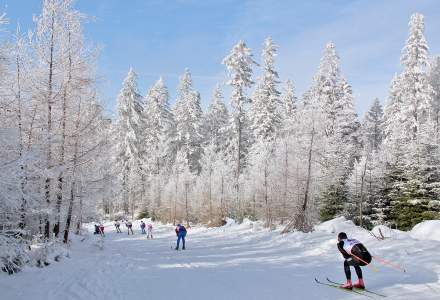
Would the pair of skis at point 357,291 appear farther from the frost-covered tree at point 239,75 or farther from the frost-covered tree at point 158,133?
the frost-covered tree at point 158,133

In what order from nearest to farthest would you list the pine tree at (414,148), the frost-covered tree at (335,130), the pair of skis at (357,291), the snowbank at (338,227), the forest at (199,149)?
1. the pair of skis at (357,291)
2. the forest at (199,149)
3. the snowbank at (338,227)
4. the pine tree at (414,148)
5. the frost-covered tree at (335,130)

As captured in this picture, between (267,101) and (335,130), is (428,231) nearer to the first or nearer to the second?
(335,130)

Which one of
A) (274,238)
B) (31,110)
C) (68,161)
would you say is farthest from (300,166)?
(31,110)

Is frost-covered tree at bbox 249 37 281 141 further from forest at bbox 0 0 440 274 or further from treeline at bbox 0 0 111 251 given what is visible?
treeline at bbox 0 0 111 251

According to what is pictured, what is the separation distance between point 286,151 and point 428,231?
1708 centimetres

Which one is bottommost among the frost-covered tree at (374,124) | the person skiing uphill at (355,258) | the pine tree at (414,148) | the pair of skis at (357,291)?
the pair of skis at (357,291)

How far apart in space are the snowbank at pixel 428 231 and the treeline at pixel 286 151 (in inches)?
341

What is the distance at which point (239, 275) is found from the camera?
1378 cm

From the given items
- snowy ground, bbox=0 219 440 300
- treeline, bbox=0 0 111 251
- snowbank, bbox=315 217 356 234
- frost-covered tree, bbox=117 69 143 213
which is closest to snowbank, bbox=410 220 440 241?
snowy ground, bbox=0 219 440 300

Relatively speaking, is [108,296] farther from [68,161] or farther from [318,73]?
[318,73]

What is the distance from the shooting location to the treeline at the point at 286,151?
32.5 m

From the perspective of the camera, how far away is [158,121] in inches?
2635

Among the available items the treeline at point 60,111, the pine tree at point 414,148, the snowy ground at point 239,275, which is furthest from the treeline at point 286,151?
the treeline at point 60,111

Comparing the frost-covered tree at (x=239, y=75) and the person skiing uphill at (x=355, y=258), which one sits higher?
the frost-covered tree at (x=239, y=75)
